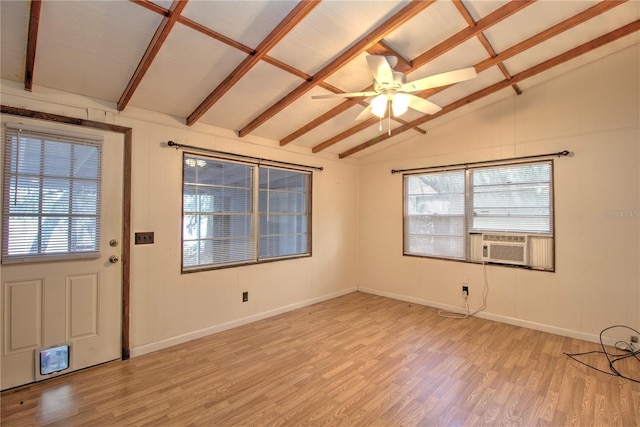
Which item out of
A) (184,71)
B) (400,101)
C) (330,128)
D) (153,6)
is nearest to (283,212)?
(330,128)

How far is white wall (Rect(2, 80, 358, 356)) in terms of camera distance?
2865 millimetres

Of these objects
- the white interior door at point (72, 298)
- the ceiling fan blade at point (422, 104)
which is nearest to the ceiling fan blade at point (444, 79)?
the ceiling fan blade at point (422, 104)

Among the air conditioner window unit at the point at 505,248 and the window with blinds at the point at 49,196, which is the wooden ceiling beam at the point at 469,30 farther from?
the window with blinds at the point at 49,196

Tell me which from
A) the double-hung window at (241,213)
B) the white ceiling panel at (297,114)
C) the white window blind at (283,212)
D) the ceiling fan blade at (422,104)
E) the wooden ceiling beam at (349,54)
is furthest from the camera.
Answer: the white window blind at (283,212)

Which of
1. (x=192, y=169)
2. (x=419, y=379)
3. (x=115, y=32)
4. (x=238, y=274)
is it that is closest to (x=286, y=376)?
(x=419, y=379)

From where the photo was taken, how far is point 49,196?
8.33ft

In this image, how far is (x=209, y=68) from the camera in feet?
8.47

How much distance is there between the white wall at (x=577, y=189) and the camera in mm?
3188

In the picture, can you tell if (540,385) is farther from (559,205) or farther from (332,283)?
(332,283)

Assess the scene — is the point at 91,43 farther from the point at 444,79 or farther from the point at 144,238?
the point at 444,79

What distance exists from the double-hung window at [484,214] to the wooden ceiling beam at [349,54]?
2.55 m

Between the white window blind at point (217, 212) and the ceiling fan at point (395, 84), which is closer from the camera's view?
the ceiling fan at point (395, 84)

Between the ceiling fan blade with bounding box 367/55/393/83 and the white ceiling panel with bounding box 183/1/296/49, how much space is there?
66cm

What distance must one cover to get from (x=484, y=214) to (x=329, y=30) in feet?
10.3
